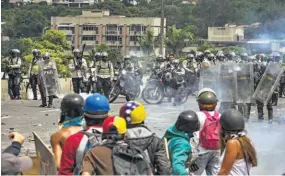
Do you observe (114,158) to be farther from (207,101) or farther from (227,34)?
(227,34)

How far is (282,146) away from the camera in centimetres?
1270

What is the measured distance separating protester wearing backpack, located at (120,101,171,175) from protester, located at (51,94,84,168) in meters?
0.59

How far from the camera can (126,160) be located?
16.4 ft

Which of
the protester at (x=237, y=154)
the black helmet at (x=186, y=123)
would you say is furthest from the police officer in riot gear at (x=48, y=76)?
the protester at (x=237, y=154)

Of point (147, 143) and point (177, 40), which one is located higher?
point (177, 40)

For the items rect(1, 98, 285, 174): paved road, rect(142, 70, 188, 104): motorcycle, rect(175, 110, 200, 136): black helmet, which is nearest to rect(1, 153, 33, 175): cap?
rect(175, 110, 200, 136): black helmet

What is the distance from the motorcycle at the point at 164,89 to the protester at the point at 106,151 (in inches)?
578

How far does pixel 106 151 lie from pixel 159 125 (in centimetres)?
986

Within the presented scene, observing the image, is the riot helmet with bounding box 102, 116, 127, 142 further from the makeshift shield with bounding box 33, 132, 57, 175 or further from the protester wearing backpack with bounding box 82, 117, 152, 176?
the makeshift shield with bounding box 33, 132, 57, 175

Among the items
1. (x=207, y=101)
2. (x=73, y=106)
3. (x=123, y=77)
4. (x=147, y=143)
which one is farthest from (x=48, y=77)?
(x=147, y=143)

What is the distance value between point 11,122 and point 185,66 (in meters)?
8.75

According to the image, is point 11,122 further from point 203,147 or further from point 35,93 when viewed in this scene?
point 203,147

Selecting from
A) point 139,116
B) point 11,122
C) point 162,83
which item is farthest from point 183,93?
point 139,116

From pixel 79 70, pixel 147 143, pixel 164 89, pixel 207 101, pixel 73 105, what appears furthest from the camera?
pixel 79 70
